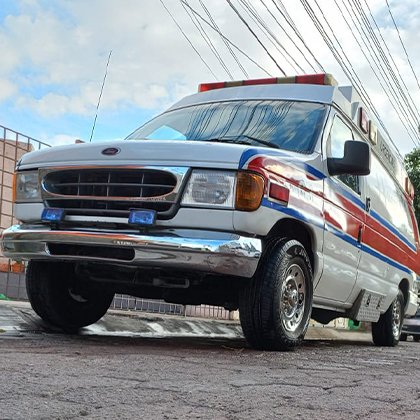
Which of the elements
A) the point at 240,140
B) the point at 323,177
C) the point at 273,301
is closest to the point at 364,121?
the point at 323,177

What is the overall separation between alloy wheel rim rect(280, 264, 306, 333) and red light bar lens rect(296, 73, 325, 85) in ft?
6.83

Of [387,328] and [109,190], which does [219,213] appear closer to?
[109,190]

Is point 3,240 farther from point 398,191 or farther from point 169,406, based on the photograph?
point 398,191

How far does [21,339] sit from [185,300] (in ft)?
4.12

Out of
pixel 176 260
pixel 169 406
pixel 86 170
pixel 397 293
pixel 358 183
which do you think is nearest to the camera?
pixel 169 406

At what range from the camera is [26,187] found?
17.0 ft

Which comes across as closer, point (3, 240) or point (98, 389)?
point (98, 389)

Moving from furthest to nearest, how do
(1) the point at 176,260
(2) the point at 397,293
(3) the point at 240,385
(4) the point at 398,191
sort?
(4) the point at 398,191 → (2) the point at 397,293 → (1) the point at 176,260 → (3) the point at 240,385

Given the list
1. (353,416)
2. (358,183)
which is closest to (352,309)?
(358,183)

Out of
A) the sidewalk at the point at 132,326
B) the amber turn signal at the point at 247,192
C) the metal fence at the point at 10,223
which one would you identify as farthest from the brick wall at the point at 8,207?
the amber turn signal at the point at 247,192

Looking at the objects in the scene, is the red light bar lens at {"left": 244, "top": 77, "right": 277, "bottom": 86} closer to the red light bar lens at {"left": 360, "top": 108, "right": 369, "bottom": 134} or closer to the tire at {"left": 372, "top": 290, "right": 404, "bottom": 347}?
the red light bar lens at {"left": 360, "top": 108, "right": 369, "bottom": 134}

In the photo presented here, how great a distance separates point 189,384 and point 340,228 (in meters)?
3.21

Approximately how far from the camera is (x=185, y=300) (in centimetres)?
532

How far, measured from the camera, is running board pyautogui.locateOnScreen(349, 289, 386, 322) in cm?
664
